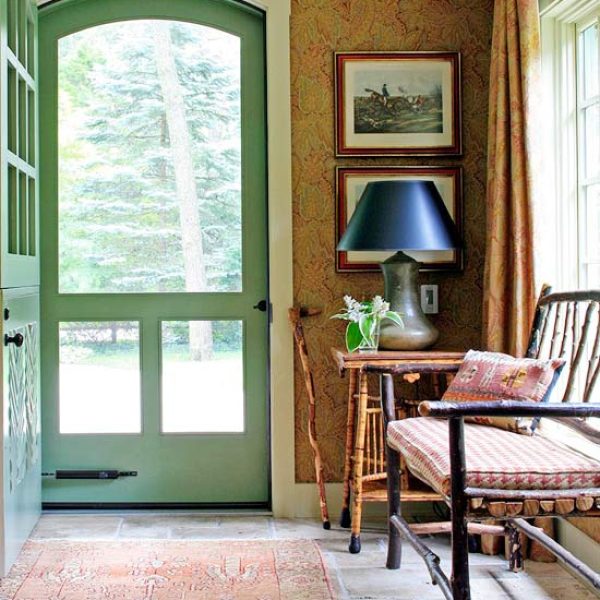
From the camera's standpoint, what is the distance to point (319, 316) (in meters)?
3.68

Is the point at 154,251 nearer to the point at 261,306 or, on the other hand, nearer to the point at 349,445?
the point at 261,306

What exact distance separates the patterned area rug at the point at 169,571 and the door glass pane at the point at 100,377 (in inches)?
23.7

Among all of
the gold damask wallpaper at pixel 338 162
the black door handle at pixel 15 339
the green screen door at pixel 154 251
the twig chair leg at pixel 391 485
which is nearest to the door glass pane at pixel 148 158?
the green screen door at pixel 154 251

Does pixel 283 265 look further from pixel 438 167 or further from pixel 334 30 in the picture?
pixel 334 30

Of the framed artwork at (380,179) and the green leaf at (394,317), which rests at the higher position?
the framed artwork at (380,179)

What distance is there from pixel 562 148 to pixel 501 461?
1.49 meters

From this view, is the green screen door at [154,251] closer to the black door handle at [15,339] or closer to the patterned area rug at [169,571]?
the patterned area rug at [169,571]

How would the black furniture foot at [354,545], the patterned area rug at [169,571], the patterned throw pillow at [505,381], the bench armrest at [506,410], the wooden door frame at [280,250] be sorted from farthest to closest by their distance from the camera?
the wooden door frame at [280,250]
the black furniture foot at [354,545]
the patterned area rug at [169,571]
the patterned throw pillow at [505,381]
the bench armrest at [506,410]

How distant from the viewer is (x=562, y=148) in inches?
129

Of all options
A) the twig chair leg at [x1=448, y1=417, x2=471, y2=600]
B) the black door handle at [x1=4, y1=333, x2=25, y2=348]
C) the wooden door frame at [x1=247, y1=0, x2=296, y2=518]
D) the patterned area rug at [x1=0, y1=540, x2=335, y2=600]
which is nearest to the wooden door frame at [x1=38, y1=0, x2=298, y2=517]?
the wooden door frame at [x1=247, y1=0, x2=296, y2=518]

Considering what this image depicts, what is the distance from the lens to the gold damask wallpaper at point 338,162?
3.66 m

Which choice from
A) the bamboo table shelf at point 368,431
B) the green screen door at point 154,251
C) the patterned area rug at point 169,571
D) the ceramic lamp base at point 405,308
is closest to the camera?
the patterned area rug at point 169,571

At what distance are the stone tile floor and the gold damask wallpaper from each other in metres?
0.31

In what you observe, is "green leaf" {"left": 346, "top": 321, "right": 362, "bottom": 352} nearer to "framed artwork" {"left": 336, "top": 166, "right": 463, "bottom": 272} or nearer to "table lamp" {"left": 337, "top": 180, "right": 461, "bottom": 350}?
"table lamp" {"left": 337, "top": 180, "right": 461, "bottom": 350}
